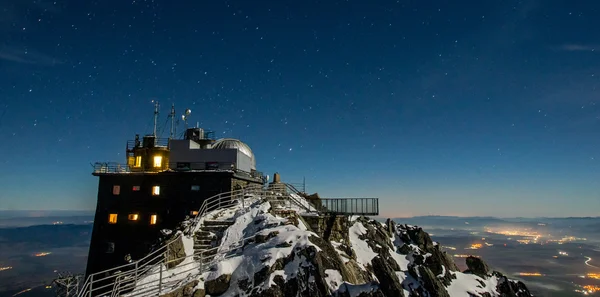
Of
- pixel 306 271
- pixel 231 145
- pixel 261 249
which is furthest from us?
pixel 231 145

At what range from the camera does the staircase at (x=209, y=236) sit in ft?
69.9

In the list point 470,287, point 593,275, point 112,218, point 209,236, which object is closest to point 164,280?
point 209,236

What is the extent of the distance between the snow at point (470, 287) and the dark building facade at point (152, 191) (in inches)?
816

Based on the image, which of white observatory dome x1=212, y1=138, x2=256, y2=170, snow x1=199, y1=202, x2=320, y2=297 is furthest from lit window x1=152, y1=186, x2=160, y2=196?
snow x1=199, y1=202, x2=320, y2=297

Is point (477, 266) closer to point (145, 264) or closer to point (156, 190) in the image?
point (145, 264)

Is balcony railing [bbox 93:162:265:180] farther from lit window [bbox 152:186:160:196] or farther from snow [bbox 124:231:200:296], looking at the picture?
snow [bbox 124:231:200:296]

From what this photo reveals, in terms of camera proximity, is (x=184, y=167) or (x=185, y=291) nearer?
(x=185, y=291)

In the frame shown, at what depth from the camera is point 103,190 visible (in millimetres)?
35844

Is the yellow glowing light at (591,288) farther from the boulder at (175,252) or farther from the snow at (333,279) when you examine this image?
the boulder at (175,252)

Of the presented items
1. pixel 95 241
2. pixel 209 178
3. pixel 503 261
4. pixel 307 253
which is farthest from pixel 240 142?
pixel 503 261

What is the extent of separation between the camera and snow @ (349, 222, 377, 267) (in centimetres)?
2789

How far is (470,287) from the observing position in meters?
26.8

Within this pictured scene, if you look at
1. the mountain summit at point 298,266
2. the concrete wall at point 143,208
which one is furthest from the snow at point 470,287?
the concrete wall at point 143,208

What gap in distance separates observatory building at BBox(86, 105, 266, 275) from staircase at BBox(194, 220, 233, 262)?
31.5ft
